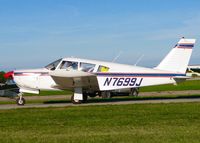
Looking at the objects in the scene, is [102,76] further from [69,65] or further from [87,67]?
[69,65]

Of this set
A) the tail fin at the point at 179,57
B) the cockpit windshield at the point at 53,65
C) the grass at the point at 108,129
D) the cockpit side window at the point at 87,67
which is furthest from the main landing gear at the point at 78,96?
the grass at the point at 108,129

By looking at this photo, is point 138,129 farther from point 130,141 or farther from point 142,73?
point 142,73

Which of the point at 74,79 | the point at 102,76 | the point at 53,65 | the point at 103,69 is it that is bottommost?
the point at 74,79

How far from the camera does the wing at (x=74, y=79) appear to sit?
1945 centimetres

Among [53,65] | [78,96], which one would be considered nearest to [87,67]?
[78,96]

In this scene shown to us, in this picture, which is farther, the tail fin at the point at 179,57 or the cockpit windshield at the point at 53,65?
the tail fin at the point at 179,57

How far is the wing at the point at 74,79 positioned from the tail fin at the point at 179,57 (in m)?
3.76

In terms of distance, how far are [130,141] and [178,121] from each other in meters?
3.64

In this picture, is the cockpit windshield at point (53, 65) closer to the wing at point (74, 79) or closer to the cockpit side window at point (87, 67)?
the wing at point (74, 79)

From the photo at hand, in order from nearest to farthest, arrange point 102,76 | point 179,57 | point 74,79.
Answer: point 74,79 < point 102,76 < point 179,57

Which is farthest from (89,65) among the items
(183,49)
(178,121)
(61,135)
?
(61,135)

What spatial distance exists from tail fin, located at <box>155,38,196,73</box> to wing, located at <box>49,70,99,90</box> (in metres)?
3.76

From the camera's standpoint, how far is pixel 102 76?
2039 centimetres

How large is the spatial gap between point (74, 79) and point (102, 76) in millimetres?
1453
